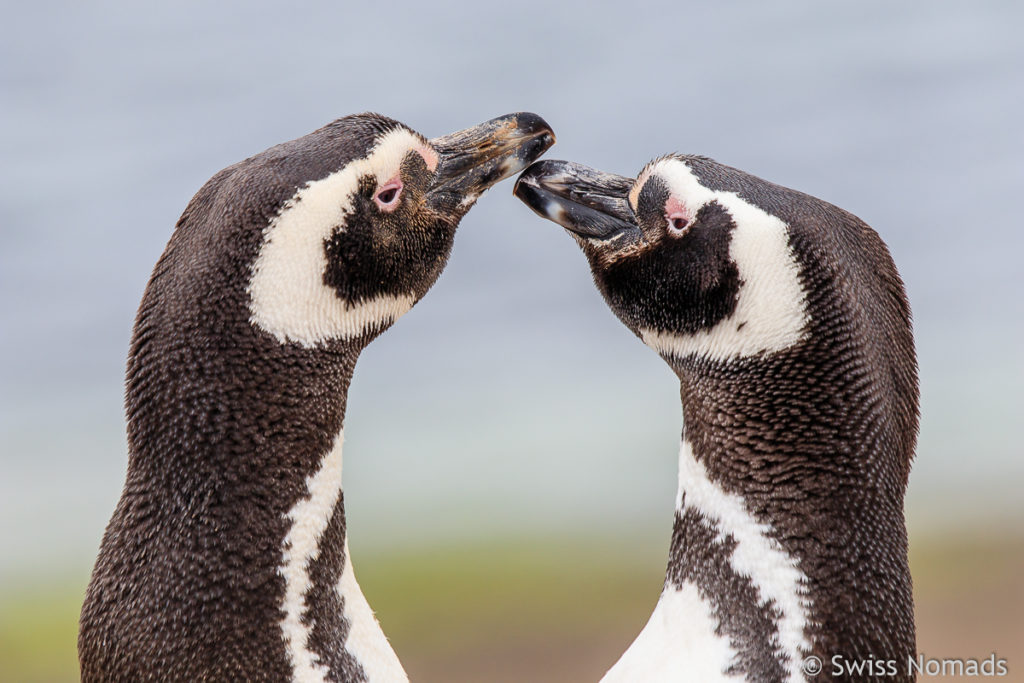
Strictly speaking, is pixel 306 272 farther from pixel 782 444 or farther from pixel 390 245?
pixel 782 444

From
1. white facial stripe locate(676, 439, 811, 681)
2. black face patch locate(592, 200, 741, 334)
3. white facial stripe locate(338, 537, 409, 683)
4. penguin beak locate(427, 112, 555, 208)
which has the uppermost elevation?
penguin beak locate(427, 112, 555, 208)

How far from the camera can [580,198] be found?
4617 millimetres

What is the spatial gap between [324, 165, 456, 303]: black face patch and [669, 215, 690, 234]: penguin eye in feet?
2.71

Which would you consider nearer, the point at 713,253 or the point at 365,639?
the point at 365,639

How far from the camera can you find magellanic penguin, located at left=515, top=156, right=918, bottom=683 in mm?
3754

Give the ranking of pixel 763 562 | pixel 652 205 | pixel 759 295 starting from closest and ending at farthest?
1. pixel 763 562
2. pixel 759 295
3. pixel 652 205

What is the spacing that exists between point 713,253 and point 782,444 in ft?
2.30

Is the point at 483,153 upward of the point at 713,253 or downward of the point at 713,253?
upward

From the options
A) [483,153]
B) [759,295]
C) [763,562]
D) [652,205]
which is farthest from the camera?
[483,153]

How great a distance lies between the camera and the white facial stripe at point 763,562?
371 centimetres

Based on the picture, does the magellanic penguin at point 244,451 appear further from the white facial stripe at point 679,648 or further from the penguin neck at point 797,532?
the penguin neck at point 797,532

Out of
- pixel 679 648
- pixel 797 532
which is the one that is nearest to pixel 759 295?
pixel 797 532

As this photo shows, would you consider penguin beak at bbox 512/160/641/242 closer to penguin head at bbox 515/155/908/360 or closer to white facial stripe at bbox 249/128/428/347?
penguin head at bbox 515/155/908/360

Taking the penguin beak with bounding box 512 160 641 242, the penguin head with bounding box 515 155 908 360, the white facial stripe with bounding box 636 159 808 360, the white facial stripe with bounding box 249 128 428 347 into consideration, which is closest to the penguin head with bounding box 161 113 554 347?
the white facial stripe with bounding box 249 128 428 347
